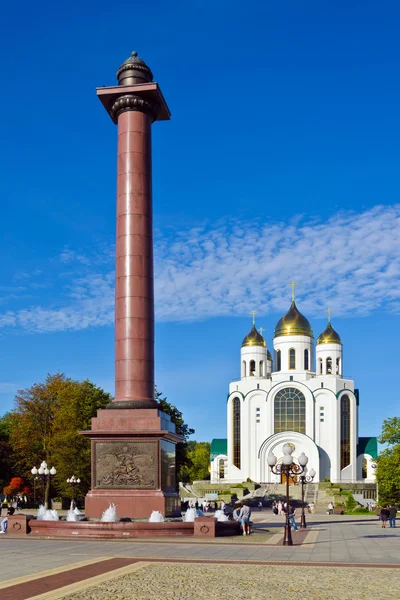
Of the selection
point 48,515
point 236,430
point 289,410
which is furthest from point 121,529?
point 236,430

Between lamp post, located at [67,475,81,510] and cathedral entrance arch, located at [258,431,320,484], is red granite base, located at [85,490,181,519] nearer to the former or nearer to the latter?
lamp post, located at [67,475,81,510]

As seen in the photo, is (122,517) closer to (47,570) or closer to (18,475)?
(47,570)

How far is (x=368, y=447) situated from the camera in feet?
→ 312

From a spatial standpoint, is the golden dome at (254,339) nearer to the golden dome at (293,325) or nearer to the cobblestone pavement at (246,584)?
the golden dome at (293,325)

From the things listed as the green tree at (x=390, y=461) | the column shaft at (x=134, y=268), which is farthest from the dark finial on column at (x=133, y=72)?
the green tree at (x=390, y=461)

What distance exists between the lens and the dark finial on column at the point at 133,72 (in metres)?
31.9

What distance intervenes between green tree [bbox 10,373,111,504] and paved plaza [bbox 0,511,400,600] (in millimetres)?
33176

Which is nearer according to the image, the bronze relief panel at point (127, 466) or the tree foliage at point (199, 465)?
the bronze relief panel at point (127, 466)

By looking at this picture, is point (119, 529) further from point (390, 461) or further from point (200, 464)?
point (200, 464)

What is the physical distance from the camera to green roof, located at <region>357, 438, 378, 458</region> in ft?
310

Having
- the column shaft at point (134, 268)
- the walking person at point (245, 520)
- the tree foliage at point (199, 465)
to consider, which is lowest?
the tree foliage at point (199, 465)

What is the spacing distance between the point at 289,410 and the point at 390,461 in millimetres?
33885

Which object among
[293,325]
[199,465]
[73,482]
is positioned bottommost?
[199,465]

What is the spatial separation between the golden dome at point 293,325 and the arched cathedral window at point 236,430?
403 inches
